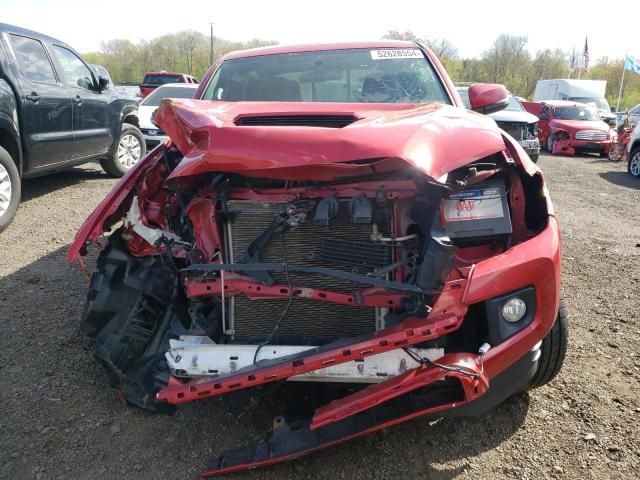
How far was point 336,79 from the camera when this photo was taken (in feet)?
11.8

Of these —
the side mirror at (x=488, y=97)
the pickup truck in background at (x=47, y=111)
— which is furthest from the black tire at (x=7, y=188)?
the side mirror at (x=488, y=97)

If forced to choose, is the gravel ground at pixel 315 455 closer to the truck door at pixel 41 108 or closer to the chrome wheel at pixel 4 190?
the chrome wheel at pixel 4 190

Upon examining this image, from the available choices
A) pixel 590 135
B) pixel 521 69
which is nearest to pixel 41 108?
pixel 590 135

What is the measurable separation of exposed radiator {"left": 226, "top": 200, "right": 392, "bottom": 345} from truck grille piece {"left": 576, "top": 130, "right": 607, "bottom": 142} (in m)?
14.7

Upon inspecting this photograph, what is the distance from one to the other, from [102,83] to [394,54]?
207 inches

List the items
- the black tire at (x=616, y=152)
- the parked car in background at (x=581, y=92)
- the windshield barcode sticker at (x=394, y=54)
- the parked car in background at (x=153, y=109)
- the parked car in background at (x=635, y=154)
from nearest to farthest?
1. the windshield barcode sticker at (x=394, y=54)
2. the parked car in background at (x=153, y=109)
3. the parked car in background at (x=635, y=154)
4. the black tire at (x=616, y=152)
5. the parked car in background at (x=581, y=92)

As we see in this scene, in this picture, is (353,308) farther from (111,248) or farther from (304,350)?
(111,248)

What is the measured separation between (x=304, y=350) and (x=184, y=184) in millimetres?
933

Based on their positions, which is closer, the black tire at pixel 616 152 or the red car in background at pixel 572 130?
the black tire at pixel 616 152

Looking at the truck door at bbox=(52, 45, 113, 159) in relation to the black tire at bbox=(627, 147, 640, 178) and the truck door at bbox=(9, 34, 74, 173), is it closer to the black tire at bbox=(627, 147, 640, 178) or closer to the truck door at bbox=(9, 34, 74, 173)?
the truck door at bbox=(9, 34, 74, 173)

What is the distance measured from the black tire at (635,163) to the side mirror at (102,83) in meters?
10.6

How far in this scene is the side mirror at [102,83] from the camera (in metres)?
7.25

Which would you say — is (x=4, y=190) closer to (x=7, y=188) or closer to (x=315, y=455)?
(x=7, y=188)

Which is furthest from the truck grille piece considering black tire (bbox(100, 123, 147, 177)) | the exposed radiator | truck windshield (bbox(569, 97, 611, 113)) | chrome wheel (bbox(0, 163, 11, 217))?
the exposed radiator
